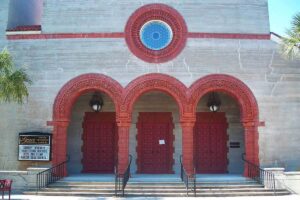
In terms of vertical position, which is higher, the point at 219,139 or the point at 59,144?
the point at 219,139

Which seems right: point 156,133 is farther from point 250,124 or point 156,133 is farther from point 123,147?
point 250,124

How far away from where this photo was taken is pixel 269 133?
52.0 ft

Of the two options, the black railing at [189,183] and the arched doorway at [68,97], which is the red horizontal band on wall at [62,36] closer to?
the arched doorway at [68,97]

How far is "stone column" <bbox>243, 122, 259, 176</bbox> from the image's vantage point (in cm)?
1566

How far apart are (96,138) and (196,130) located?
4877 mm

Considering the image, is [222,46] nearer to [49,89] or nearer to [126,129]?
[126,129]

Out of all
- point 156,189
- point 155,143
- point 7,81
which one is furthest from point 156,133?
point 7,81

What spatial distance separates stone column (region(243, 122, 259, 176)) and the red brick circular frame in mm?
4501

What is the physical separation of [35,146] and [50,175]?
1515 millimetres

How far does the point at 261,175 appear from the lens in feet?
48.8

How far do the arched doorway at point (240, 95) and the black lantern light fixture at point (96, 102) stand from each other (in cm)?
444

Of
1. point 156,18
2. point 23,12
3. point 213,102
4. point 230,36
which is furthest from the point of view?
point 23,12

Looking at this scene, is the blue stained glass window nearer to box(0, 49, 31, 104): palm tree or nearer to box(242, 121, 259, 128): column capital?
box(242, 121, 259, 128): column capital

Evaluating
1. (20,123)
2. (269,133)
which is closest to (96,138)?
(20,123)
